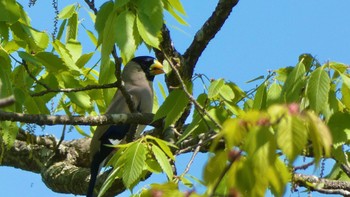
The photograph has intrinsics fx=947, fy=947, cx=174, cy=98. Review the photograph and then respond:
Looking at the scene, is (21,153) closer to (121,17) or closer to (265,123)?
(121,17)

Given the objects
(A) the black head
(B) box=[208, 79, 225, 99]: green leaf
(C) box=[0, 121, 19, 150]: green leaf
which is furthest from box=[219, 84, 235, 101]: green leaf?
(A) the black head

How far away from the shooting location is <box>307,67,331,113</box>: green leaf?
361 cm

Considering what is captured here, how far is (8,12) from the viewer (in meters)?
4.44

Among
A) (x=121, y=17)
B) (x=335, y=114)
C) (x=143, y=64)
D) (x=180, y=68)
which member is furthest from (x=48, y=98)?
(x=143, y=64)

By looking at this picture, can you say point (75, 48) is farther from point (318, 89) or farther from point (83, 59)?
point (318, 89)

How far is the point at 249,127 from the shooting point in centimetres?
255

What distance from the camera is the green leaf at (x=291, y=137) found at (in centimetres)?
238

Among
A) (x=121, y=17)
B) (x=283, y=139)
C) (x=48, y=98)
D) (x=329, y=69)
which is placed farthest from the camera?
(x=48, y=98)

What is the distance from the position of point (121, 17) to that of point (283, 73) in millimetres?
811

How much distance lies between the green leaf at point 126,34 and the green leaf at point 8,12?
1.79 ft

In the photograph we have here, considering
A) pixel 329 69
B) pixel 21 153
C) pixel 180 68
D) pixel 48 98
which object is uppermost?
pixel 329 69

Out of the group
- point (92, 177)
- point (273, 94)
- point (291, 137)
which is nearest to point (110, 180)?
point (273, 94)

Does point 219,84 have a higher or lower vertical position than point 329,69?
lower

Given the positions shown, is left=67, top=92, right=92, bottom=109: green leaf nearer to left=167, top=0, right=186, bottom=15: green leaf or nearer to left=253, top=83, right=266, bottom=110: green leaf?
left=167, top=0, right=186, bottom=15: green leaf
